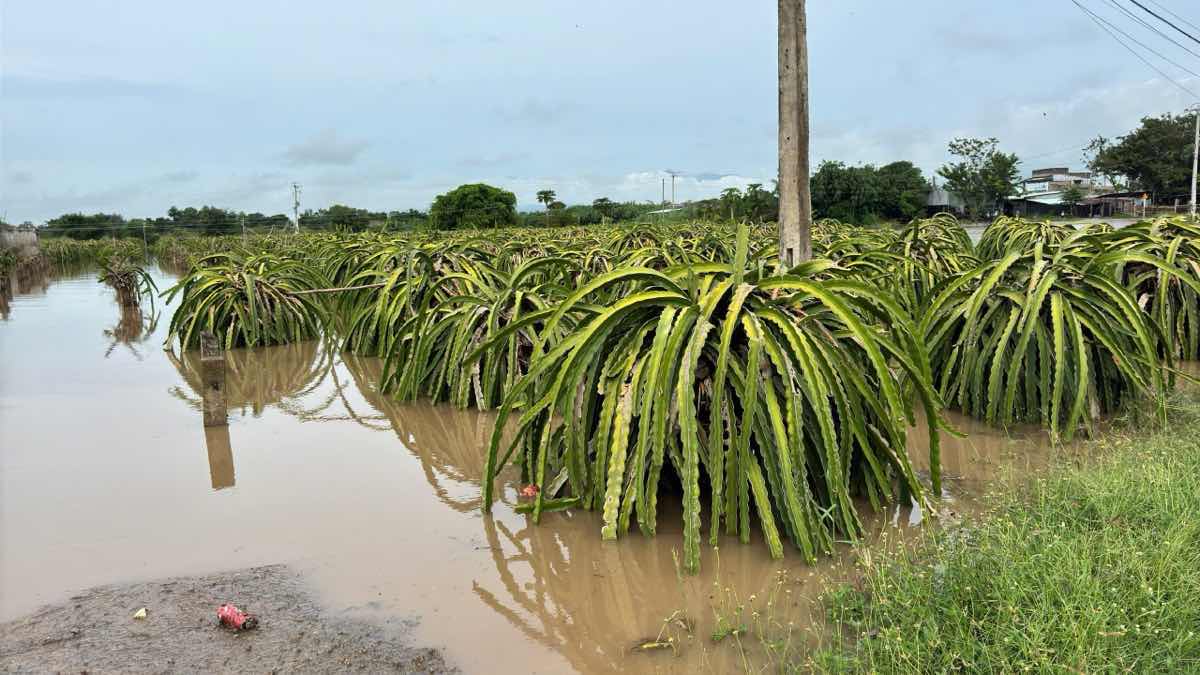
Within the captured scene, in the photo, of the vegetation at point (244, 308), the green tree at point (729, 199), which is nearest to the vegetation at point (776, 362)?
the vegetation at point (244, 308)

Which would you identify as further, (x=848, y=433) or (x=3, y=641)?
(x=848, y=433)

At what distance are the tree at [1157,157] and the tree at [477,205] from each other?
126 feet

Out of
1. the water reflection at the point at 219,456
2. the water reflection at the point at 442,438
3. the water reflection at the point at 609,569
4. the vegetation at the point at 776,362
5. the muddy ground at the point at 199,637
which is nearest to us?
the muddy ground at the point at 199,637

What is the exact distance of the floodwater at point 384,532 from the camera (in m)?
2.83

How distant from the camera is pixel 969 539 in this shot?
10.5 feet

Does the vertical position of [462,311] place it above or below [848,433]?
above

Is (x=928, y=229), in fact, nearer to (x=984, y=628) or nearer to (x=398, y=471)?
(x=398, y=471)

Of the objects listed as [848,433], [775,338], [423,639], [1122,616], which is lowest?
[423,639]

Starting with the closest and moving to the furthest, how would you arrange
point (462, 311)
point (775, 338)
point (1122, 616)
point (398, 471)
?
1. point (1122, 616)
2. point (775, 338)
3. point (398, 471)
4. point (462, 311)

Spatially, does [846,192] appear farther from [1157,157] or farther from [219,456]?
[219,456]

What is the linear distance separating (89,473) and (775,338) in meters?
4.20

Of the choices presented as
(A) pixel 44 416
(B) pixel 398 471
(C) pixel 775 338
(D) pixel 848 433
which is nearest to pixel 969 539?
(D) pixel 848 433

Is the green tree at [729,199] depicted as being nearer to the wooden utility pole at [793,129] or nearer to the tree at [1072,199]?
the wooden utility pole at [793,129]

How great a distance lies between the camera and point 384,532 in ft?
A: 12.4
